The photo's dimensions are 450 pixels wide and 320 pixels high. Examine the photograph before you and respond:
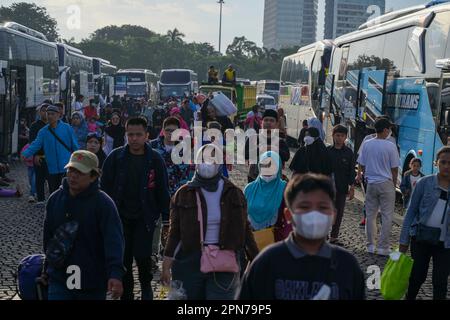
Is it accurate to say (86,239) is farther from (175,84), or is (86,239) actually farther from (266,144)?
(175,84)

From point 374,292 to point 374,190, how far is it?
93.1 inches

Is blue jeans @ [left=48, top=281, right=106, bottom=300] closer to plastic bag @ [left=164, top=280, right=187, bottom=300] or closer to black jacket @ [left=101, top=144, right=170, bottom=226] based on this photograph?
plastic bag @ [left=164, top=280, right=187, bottom=300]

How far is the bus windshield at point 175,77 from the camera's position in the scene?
42.9 meters

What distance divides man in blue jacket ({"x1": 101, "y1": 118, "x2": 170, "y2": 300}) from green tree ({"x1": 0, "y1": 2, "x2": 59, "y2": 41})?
8294 cm

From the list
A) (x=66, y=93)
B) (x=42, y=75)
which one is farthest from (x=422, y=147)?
(x=66, y=93)

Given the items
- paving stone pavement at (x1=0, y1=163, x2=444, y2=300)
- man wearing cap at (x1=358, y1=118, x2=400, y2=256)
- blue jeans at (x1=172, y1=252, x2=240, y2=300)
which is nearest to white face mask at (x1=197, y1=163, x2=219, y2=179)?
blue jeans at (x1=172, y1=252, x2=240, y2=300)

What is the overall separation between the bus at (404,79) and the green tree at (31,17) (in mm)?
73202

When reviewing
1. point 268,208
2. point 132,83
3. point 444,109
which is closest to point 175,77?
point 132,83

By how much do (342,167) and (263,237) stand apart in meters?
4.12

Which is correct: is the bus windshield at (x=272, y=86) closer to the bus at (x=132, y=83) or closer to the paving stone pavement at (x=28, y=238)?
the bus at (x=132, y=83)

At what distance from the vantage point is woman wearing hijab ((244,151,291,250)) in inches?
242

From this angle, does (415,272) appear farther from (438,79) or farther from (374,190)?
(438,79)
